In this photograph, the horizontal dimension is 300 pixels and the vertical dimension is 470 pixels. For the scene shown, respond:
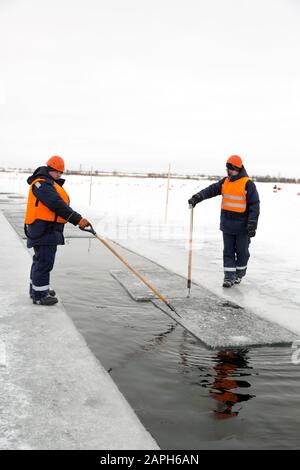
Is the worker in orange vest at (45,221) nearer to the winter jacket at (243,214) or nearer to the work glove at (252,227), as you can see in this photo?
the winter jacket at (243,214)

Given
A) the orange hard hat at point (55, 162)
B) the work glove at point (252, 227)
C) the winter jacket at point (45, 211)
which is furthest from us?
the work glove at point (252, 227)

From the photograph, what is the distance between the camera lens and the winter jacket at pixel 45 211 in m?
4.84

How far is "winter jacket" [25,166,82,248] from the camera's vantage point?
4.84m

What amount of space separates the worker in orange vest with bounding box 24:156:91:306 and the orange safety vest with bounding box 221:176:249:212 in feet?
7.73

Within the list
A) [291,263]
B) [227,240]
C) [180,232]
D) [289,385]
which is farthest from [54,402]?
[180,232]

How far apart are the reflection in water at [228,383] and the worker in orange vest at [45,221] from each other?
211 cm

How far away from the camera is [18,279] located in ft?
20.2

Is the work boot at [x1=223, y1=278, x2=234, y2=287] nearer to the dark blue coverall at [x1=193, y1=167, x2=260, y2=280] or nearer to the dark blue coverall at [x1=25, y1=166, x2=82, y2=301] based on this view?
the dark blue coverall at [x1=193, y1=167, x2=260, y2=280]

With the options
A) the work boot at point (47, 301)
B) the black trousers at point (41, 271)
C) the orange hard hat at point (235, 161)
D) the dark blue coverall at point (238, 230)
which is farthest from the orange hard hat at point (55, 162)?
the orange hard hat at point (235, 161)

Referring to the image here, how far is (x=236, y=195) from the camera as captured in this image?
6.32 metres

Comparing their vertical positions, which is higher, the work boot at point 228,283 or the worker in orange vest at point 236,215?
the worker in orange vest at point 236,215

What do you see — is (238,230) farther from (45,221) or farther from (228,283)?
(45,221)

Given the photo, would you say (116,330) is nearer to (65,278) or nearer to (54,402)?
(54,402)

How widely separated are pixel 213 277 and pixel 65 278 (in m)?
2.21
